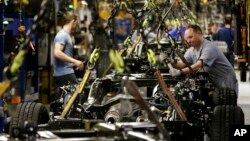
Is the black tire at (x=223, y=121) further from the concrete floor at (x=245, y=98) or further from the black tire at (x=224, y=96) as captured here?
the concrete floor at (x=245, y=98)

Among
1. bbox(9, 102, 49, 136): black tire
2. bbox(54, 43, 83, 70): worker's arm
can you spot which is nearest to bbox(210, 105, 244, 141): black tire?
bbox(9, 102, 49, 136): black tire

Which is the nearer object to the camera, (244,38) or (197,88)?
(197,88)

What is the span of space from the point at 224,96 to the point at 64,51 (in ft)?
9.05

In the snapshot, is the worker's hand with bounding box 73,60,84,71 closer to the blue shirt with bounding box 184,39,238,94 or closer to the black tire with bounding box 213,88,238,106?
the blue shirt with bounding box 184,39,238,94

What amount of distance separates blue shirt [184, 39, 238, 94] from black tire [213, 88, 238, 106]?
31 cm

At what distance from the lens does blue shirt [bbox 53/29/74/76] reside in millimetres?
10648

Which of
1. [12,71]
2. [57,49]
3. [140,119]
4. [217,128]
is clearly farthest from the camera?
[57,49]

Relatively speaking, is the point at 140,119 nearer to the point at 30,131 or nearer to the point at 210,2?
the point at 30,131

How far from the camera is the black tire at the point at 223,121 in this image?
7766 millimetres

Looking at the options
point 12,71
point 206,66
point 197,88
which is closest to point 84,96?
point 197,88

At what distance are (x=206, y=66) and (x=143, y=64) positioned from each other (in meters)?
1.69

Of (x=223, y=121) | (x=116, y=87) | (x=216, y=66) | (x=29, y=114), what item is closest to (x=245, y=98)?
(x=216, y=66)

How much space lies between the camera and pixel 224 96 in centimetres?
941

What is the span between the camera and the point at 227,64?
9.82 metres
